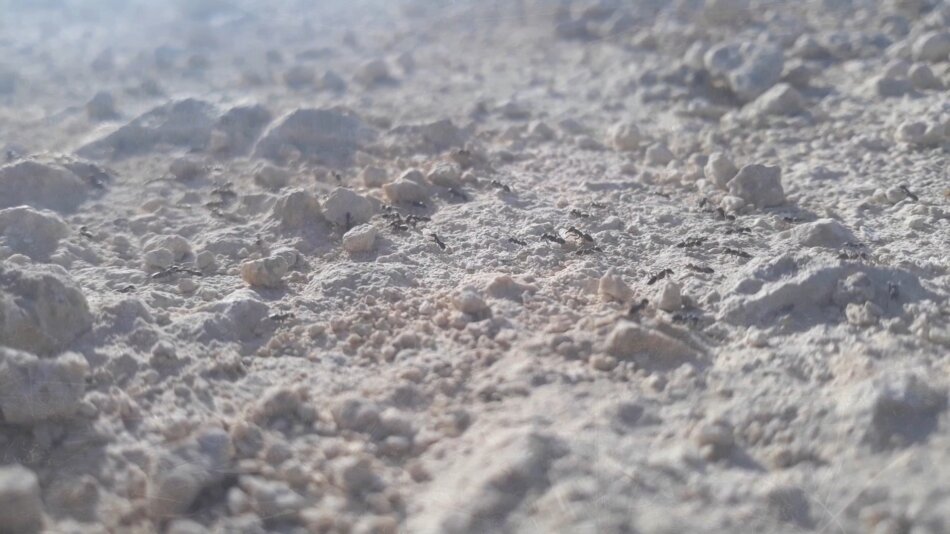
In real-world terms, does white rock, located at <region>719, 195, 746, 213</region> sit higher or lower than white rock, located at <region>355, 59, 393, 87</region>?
lower

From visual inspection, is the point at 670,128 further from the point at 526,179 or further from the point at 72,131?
the point at 72,131

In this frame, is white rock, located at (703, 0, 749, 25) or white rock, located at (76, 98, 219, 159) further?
white rock, located at (703, 0, 749, 25)

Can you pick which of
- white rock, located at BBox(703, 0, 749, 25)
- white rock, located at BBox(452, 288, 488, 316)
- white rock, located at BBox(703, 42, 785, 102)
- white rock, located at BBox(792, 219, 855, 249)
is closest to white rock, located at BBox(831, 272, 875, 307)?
white rock, located at BBox(792, 219, 855, 249)

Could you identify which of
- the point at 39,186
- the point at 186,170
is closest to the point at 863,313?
the point at 186,170

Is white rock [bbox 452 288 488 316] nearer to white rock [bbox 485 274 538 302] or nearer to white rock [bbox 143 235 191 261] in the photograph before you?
white rock [bbox 485 274 538 302]

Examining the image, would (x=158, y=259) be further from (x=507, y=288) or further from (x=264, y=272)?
(x=507, y=288)

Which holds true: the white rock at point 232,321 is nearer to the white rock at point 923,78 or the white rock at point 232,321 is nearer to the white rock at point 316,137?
the white rock at point 316,137
